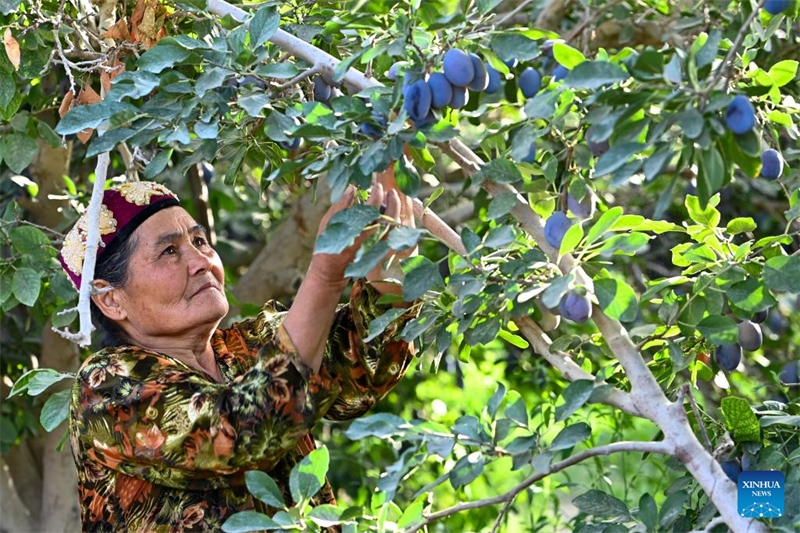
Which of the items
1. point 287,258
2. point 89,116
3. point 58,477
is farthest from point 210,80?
point 58,477

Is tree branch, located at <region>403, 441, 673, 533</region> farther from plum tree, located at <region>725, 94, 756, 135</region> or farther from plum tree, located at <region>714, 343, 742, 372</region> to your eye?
plum tree, located at <region>725, 94, 756, 135</region>

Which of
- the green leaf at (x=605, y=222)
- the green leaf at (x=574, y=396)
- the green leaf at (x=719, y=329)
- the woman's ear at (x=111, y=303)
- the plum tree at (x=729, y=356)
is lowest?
the woman's ear at (x=111, y=303)

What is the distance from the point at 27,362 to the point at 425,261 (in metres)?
2.15

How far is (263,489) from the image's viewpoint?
4.76ft

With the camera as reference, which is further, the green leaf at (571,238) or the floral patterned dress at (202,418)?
the floral patterned dress at (202,418)

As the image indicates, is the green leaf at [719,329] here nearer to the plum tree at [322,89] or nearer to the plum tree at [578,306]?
the plum tree at [578,306]

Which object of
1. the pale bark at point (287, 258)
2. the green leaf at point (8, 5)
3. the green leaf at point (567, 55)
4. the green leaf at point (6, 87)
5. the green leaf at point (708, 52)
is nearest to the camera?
the green leaf at point (708, 52)

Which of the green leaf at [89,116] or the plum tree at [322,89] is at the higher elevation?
the green leaf at [89,116]

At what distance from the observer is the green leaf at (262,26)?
5.20ft

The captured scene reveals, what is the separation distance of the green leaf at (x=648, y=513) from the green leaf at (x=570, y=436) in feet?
0.88

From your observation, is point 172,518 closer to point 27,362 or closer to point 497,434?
point 497,434

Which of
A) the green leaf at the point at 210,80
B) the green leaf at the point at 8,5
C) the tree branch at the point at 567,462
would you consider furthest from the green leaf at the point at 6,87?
the tree branch at the point at 567,462

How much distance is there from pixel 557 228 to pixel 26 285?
4.03 feet

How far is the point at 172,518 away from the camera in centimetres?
176
